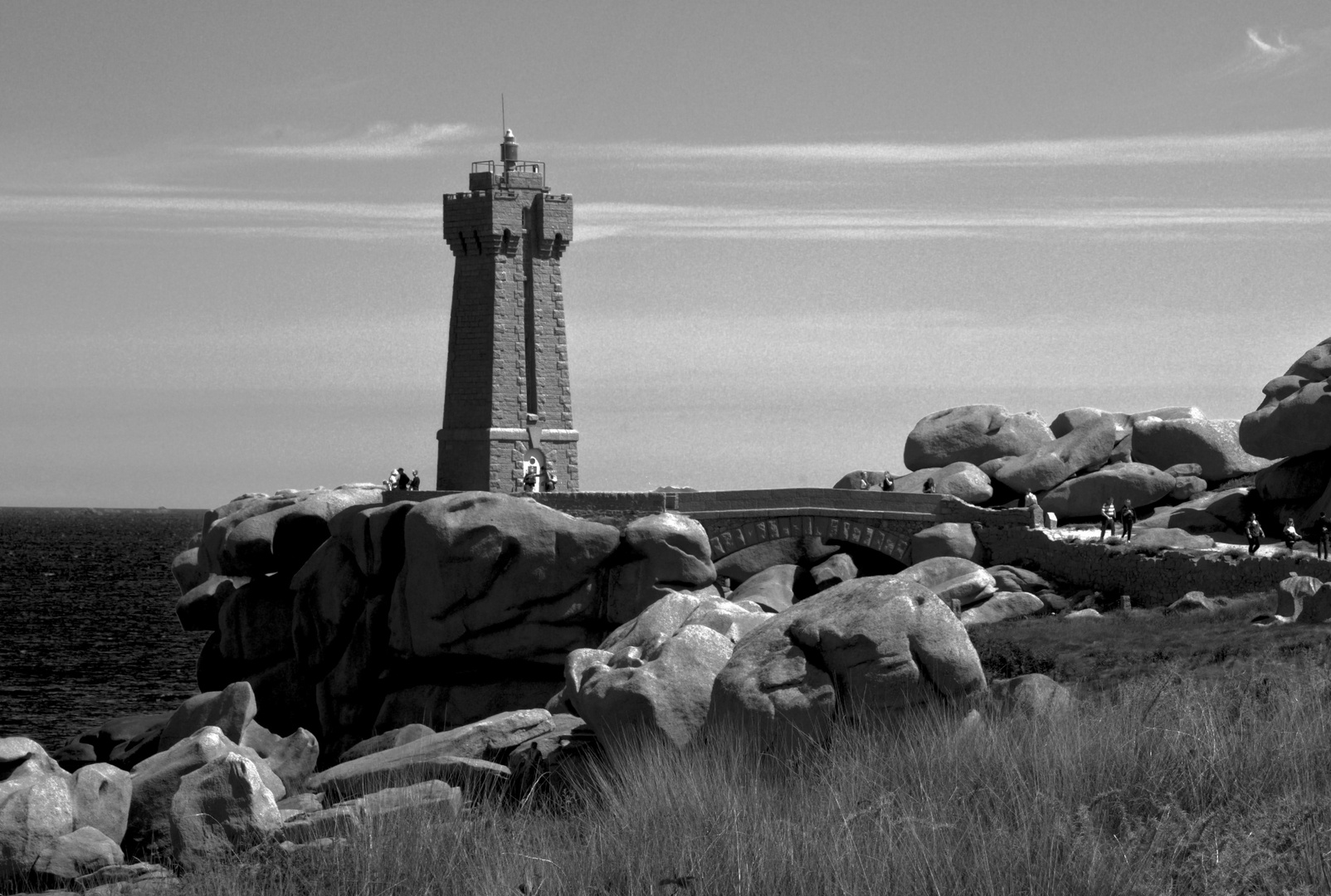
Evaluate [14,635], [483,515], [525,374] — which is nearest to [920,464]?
[525,374]

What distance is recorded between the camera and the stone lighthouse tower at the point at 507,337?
48.4 m

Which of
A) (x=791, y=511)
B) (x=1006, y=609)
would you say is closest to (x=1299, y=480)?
(x=1006, y=609)

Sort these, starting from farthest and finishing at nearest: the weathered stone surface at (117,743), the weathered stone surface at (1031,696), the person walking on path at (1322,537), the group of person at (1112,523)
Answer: the group of person at (1112,523)
the person walking on path at (1322,537)
the weathered stone surface at (117,743)
the weathered stone surface at (1031,696)

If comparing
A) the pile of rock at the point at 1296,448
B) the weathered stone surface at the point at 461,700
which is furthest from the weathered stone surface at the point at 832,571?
the pile of rock at the point at 1296,448

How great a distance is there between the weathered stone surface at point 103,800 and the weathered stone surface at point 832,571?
2562cm

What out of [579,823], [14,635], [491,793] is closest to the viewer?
[579,823]

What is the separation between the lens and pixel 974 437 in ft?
168

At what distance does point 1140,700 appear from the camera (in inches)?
448

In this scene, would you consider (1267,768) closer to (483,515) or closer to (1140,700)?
(1140,700)

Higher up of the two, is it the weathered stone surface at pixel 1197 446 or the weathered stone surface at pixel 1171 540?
the weathered stone surface at pixel 1197 446

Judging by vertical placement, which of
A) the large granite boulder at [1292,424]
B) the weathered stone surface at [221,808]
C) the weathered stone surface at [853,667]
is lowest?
the weathered stone surface at [221,808]

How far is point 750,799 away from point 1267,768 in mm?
3319

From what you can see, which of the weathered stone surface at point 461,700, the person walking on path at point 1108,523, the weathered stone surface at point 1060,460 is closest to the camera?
the weathered stone surface at point 461,700

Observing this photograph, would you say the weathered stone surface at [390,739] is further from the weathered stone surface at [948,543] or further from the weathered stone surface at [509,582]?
the weathered stone surface at [948,543]
